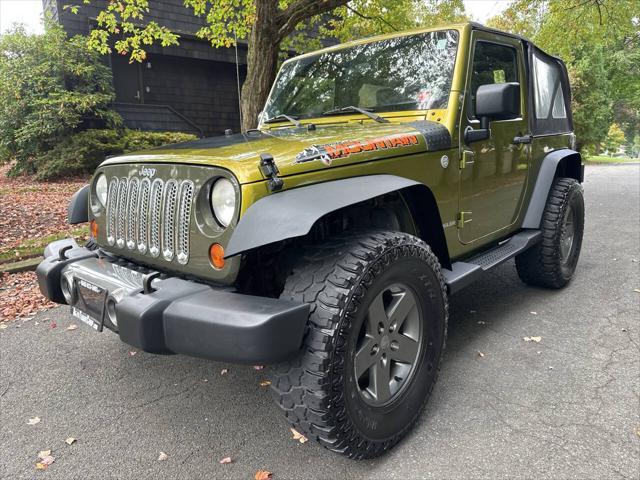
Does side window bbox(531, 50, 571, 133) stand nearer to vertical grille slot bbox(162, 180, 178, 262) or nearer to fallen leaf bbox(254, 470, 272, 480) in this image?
vertical grille slot bbox(162, 180, 178, 262)

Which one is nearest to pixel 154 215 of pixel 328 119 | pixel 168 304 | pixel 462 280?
pixel 168 304

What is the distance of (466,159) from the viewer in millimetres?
2877

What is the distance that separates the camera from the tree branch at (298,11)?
271 inches

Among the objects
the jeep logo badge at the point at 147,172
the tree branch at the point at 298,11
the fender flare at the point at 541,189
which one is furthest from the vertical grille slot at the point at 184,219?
the tree branch at the point at 298,11

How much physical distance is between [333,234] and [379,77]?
137cm

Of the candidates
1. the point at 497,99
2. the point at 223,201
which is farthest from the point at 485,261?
the point at 223,201

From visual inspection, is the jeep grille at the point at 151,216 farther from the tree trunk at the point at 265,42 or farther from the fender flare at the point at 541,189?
the tree trunk at the point at 265,42

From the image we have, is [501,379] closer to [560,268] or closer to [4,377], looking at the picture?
[560,268]

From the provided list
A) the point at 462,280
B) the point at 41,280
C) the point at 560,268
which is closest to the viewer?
the point at 41,280

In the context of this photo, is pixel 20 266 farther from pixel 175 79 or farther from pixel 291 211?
pixel 175 79

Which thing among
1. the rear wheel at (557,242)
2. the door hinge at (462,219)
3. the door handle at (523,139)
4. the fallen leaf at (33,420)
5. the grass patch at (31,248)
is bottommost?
the fallen leaf at (33,420)

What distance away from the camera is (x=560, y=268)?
13.2 feet

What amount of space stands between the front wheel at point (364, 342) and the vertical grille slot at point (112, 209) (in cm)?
104

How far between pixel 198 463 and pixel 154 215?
111cm
